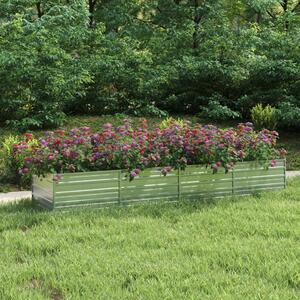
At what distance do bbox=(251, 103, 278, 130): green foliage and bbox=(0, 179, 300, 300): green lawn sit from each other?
5.65 metres

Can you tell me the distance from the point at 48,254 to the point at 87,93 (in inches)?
326

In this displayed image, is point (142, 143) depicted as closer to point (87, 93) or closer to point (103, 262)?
point (103, 262)

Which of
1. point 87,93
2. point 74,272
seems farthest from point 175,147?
point 87,93

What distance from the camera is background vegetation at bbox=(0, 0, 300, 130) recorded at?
35.8 feet

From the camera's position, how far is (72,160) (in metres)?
6.38

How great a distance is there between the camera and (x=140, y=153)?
Result: 21.6 ft

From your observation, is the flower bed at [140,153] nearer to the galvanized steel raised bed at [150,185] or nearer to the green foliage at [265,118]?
the galvanized steel raised bed at [150,185]

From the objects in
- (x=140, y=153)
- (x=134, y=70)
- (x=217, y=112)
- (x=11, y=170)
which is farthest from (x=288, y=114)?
(x=11, y=170)

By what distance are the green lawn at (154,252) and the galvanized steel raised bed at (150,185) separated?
0.28m

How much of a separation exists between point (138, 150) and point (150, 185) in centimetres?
50

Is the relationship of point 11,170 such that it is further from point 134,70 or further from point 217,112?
point 217,112

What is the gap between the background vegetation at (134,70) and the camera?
10898 mm

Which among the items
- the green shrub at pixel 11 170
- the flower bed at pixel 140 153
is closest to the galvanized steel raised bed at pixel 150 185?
the flower bed at pixel 140 153

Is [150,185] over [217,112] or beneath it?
over
